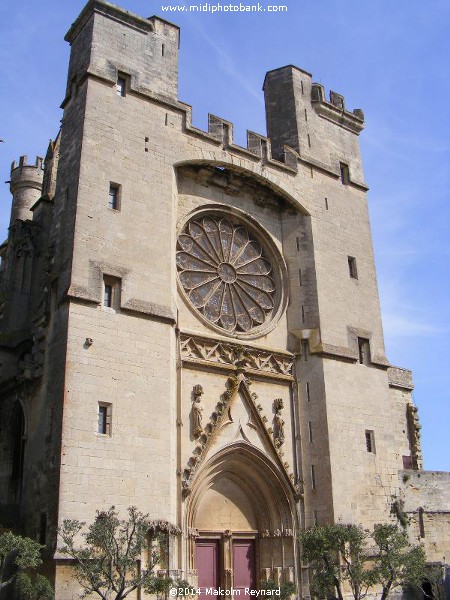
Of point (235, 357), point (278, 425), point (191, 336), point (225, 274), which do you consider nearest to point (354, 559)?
point (278, 425)

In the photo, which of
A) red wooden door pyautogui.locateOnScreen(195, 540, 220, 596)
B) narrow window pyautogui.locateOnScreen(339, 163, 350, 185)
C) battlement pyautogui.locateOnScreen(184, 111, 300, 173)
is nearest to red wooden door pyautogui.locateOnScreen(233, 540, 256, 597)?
red wooden door pyautogui.locateOnScreen(195, 540, 220, 596)

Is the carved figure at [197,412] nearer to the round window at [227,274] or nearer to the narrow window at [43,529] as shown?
the round window at [227,274]

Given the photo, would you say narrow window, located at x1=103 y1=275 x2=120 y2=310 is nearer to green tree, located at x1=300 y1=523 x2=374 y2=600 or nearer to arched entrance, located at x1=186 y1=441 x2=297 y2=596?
arched entrance, located at x1=186 y1=441 x2=297 y2=596

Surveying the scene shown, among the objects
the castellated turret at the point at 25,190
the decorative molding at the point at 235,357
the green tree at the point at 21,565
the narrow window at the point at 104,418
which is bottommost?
the green tree at the point at 21,565

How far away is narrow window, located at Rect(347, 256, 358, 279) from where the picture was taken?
66.3 feet

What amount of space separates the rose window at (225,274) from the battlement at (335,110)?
17.6 ft

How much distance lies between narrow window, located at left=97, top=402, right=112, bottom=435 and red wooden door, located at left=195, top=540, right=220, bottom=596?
382 cm

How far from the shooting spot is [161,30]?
725 inches

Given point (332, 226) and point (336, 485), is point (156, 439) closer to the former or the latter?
point (336, 485)

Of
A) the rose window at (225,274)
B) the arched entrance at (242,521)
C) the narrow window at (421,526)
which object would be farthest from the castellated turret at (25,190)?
the narrow window at (421,526)

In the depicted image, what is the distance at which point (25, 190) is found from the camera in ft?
93.4

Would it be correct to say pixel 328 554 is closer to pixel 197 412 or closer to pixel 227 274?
pixel 197 412

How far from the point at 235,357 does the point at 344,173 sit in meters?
7.99

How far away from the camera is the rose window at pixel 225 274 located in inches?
693
